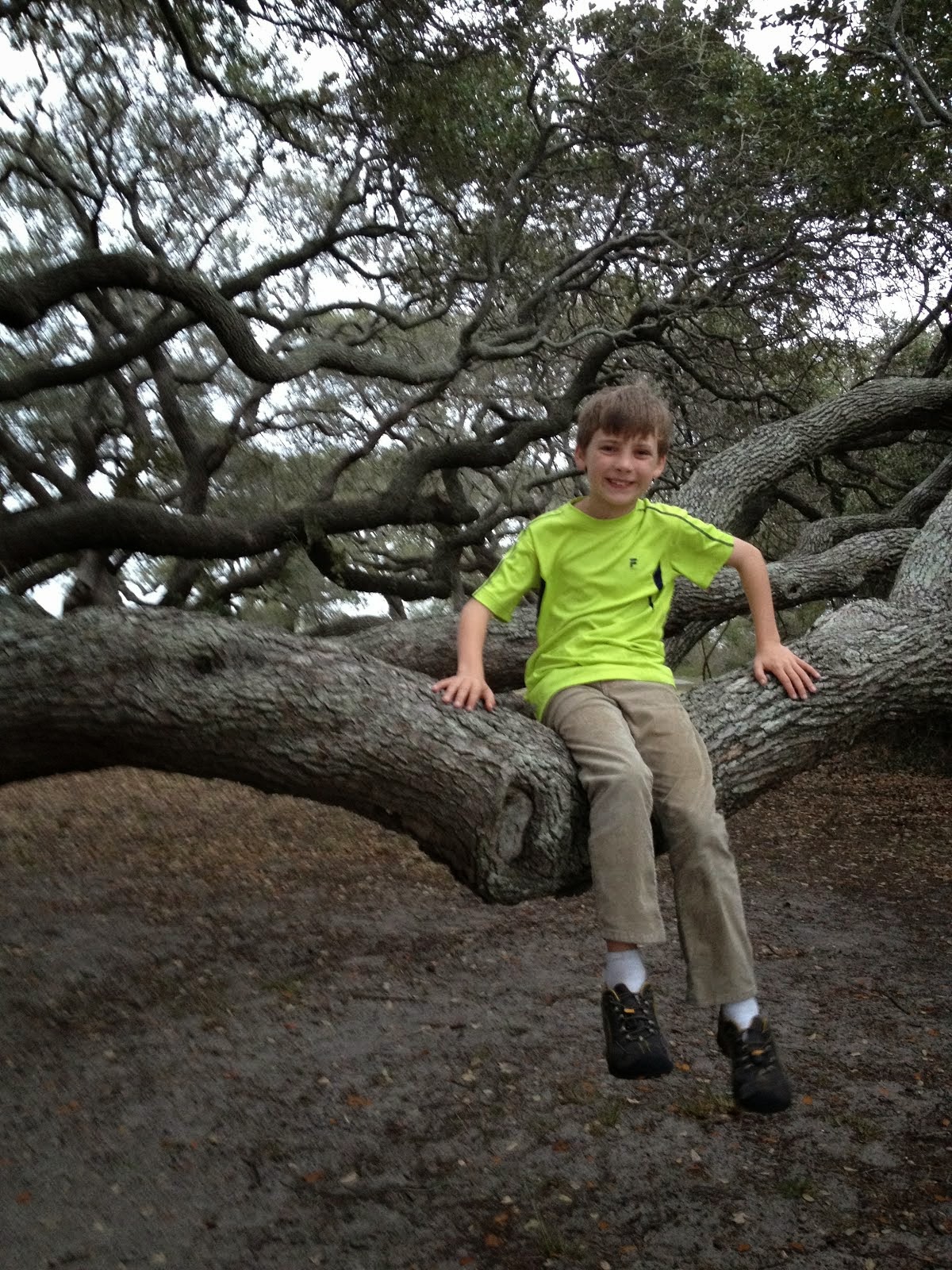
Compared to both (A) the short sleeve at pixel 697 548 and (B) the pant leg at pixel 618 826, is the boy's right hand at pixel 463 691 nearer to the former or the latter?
(B) the pant leg at pixel 618 826

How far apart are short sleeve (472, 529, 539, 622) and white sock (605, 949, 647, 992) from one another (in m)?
0.84

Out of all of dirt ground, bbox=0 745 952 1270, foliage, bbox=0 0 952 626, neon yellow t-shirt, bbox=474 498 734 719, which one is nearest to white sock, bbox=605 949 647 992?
neon yellow t-shirt, bbox=474 498 734 719

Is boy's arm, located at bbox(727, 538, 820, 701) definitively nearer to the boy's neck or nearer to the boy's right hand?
the boy's neck

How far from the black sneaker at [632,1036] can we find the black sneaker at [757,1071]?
169 millimetres

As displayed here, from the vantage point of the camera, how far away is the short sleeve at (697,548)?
2930 mm

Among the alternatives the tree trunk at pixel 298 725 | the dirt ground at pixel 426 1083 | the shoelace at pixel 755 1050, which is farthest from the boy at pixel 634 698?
the dirt ground at pixel 426 1083

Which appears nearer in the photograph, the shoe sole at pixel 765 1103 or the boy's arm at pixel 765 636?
the shoe sole at pixel 765 1103

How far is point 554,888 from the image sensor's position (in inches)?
109

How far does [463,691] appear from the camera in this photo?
8.91 feet

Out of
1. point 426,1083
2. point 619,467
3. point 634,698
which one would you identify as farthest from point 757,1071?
point 426,1083

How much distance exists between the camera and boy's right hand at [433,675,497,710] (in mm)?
2709

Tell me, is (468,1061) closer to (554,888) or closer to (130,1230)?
(130,1230)

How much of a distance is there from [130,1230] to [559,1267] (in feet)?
4.19

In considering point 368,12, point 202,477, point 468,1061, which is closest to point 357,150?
point 368,12
